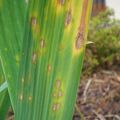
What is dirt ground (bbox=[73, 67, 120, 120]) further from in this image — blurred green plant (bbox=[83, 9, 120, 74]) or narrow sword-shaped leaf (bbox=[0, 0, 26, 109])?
narrow sword-shaped leaf (bbox=[0, 0, 26, 109])

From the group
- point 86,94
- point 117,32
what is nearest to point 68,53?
point 86,94

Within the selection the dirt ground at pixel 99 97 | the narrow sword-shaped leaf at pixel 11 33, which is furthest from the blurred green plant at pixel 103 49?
the narrow sword-shaped leaf at pixel 11 33

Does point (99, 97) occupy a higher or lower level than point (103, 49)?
lower

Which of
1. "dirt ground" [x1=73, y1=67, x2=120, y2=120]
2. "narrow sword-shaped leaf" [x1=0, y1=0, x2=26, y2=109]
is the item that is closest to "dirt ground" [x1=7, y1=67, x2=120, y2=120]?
"dirt ground" [x1=73, y1=67, x2=120, y2=120]

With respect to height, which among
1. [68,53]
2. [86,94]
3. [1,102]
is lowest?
[86,94]

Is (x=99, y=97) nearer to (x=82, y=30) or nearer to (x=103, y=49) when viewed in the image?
(x=103, y=49)

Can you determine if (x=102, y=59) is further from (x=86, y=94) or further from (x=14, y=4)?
(x=14, y=4)

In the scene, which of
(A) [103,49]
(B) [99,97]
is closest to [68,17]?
(B) [99,97]

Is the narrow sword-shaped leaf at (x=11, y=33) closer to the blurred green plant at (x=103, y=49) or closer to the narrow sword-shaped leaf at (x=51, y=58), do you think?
the narrow sword-shaped leaf at (x=51, y=58)

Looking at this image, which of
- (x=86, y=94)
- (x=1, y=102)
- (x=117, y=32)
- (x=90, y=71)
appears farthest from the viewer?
(x=117, y=32)
